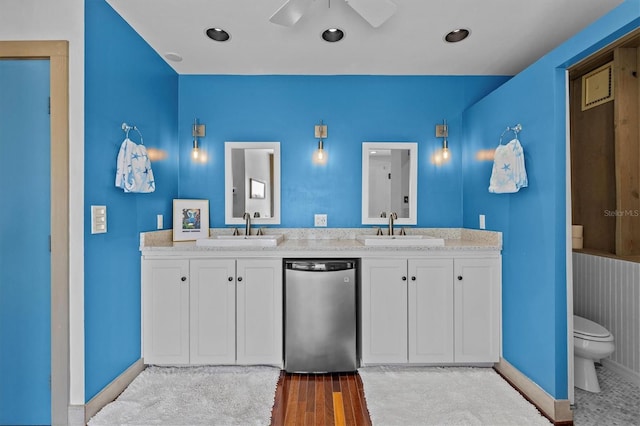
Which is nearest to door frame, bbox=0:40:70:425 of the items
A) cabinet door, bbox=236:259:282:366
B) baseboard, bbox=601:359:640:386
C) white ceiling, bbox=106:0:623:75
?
white ceiling, bbox=106:0:623:75

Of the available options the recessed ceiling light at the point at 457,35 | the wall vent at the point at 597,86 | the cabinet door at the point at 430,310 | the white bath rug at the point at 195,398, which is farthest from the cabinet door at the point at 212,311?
the wall vent at the point at 597,86

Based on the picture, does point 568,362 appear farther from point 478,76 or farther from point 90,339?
point 90,339

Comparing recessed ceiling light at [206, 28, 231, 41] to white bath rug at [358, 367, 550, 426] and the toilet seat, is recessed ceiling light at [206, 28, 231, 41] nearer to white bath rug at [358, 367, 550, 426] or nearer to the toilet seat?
white bath rug at [358, 367, 550, 426]

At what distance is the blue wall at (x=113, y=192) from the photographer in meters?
1.88

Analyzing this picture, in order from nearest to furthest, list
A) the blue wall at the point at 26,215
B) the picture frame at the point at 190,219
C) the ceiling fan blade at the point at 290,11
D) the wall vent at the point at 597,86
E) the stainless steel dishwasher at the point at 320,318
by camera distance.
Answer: the ceiling fan blade at the point at 290,11, the blue wall at the point at 26,215, the stainless steel dishwasher at the point at 320,318, the wall vent at the point at 597,86, the picture frame at the point at 190,219

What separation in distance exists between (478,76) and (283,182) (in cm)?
208

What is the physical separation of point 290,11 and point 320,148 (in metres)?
1.35

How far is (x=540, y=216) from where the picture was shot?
2035mm

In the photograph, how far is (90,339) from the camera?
1.87 m

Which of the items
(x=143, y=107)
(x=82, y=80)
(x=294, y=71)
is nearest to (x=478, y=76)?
(x=294, y=71)

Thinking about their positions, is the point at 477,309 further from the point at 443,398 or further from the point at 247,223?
the point at 247,223

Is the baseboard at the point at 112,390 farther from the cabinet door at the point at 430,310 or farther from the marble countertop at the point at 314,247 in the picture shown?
the cabinet door at the point at 430,310

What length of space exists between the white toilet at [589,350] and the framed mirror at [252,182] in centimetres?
240

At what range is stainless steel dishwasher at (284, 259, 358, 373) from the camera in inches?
94.1
